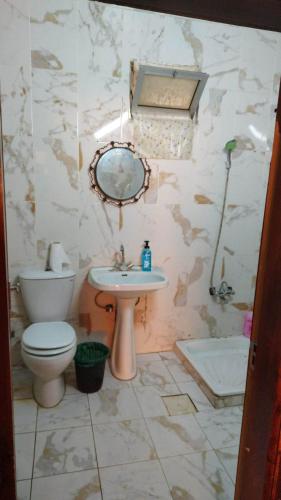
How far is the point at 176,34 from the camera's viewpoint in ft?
7.52

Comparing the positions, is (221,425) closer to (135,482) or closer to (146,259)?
(135,482)

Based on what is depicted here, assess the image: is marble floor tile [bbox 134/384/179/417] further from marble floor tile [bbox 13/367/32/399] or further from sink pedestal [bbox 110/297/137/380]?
marble floor tile [bbox 13/367/32/399]

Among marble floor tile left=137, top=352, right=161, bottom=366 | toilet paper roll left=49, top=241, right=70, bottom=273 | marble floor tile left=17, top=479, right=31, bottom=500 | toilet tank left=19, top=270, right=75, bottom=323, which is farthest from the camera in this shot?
marble floor tile left=137, top=352, right=161, bottom=366

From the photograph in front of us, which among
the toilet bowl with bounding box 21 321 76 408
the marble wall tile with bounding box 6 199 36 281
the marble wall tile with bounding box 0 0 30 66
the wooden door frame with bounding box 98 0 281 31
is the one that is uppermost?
the marble wall tile with bounding box 0 0 30 66

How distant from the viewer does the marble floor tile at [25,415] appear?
6.18ft

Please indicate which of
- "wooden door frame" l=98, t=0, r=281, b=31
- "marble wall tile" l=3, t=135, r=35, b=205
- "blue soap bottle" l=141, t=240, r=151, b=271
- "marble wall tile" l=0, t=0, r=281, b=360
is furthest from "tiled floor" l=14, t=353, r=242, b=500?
"wooden door frame" l=98, t=0, r=281, b=31

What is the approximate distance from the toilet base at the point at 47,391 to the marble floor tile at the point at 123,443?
330 millimetres

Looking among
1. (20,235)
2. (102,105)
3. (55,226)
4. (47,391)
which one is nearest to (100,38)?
(102,105)

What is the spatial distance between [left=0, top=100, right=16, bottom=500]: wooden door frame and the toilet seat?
105 centimetres

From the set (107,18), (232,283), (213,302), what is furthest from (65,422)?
(107,18)

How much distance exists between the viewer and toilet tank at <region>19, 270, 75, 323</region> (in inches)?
86.8

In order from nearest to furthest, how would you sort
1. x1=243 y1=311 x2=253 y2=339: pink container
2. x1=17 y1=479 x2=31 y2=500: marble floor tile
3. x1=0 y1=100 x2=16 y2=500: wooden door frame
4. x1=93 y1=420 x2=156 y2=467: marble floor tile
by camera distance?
x1=0 y1=100 x2=16 y2=500: wooden door frame
x1=17 y1=479 x2=31 y2=500: marble floor tile
x1=93 y1=420 x2=156 y2=467: marble floor tile
x1=243 y1=311 x2=253 y2=339: pink container

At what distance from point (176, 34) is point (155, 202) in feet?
3.80

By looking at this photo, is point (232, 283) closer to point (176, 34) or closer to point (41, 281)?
point (41, 281)
